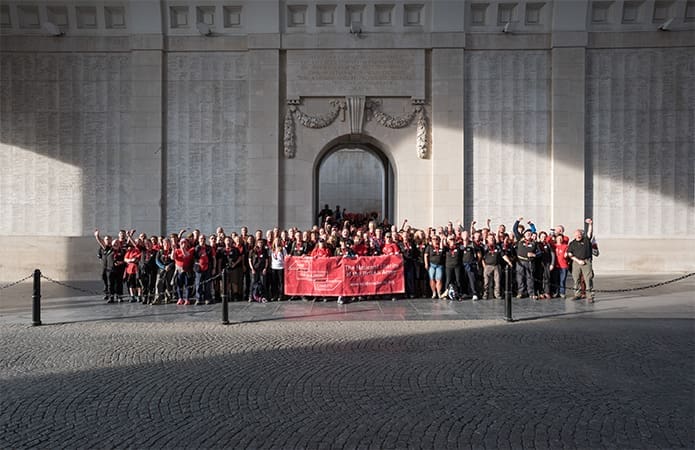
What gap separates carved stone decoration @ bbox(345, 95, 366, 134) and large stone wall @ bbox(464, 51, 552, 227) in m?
4.15

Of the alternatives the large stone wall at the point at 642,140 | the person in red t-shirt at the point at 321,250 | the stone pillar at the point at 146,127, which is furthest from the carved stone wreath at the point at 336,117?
the person in red t-shirt at the point at 321,250

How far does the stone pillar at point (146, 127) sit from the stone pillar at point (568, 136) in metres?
15.4

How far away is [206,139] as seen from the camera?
2161 centimetres

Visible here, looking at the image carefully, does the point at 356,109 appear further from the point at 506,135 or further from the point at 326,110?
the point at 506,135

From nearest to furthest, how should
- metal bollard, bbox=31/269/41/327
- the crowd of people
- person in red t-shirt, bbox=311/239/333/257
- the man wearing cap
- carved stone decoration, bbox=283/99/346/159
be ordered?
metal bollard, bbox=31/269/41/327, the man wearing cap, the crowd of people, person in red t-shirt, bbox=311/239/333/257, carved stone decoration, bbox=283/99/346/159

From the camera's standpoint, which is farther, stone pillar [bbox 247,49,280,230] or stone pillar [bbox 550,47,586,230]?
stone pillar [bbox 247,49,280,230]

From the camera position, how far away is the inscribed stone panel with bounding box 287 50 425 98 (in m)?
21.3

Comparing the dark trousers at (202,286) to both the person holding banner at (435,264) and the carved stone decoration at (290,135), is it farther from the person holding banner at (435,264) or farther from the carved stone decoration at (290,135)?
the carved stone decoration at (290,135)

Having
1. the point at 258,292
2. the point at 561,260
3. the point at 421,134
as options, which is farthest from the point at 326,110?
the point at 561,260

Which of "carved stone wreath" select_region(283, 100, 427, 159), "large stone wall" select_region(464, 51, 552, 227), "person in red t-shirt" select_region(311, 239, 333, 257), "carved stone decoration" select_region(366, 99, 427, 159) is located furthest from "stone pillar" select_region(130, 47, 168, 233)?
"large stone wall" select_region(464, 51, 552, 227)

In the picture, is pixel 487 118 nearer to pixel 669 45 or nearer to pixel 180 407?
pixel 669 45

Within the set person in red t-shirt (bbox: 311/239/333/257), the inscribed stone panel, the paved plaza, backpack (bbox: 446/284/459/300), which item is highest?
the inscribed stone panel

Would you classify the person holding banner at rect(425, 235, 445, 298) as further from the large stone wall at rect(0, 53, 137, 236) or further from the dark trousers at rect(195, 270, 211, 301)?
the large stone wall at rect(0, 53, 137, 236)

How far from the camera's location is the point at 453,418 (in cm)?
593
